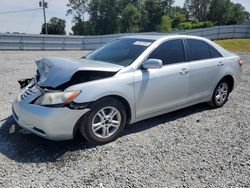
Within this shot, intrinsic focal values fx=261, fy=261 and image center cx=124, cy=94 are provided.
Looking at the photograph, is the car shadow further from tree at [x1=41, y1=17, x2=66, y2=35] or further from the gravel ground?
tree at [x1=41, y1=17, x2=66, y2=35]

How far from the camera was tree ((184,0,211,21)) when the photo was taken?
86.3m

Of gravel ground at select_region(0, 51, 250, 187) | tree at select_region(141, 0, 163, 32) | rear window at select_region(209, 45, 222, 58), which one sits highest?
tree at select_region(141, 0, 163, 32)

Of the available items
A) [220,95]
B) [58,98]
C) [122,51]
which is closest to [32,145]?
[58,98]

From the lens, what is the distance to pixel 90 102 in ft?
11.5

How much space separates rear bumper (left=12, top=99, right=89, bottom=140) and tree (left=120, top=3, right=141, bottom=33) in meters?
61.5

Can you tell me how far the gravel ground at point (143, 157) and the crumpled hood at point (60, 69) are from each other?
35.7 inches

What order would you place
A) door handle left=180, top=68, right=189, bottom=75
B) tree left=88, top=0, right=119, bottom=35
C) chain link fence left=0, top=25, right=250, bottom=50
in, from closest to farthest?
door handle left=180, top=68, right=189, bottom=75 → chain link fence left=0, top=25, right=250, bottom=50 → tree left=88, top=0, right=119, bottom=35

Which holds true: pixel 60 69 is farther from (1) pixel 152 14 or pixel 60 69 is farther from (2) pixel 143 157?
(1) pixel 152 14

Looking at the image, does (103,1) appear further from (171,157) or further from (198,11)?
(171,157)

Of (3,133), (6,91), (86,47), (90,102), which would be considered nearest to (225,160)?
(90,102)

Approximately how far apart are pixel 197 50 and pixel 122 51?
1.53m

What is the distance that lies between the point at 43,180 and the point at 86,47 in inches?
758

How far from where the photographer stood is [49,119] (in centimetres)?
→ 333

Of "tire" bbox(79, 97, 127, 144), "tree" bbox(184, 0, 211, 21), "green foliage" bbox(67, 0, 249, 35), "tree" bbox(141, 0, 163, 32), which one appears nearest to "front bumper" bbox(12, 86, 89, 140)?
"tire" bbox(79, 97, 127, 144)
